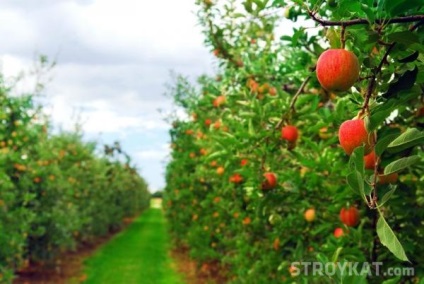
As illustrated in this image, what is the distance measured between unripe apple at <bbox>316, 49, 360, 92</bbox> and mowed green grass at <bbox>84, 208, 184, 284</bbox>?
11396mm

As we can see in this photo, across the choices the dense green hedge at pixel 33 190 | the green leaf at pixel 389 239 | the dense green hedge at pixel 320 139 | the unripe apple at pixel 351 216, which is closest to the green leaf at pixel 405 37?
the dense green hedge at pixel 320 139

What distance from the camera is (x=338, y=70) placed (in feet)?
4.24

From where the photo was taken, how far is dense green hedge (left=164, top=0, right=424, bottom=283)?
1341mm

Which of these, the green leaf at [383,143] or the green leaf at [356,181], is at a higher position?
the green leaf at [383,143]

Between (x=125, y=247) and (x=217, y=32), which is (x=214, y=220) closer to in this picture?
(x=217, y=32)

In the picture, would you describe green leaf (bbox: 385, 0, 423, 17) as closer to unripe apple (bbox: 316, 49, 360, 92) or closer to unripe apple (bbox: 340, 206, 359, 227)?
unripe apple (bbox: 316, 49, 360, 92)

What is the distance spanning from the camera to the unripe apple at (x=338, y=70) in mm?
1295

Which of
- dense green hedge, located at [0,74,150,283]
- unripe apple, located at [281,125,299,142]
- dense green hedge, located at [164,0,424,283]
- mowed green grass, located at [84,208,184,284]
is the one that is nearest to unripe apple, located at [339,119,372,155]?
dense green hedge, located at [164,0,424,283]

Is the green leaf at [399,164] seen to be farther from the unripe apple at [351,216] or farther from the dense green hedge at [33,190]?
the dense green hedge at [33,190]

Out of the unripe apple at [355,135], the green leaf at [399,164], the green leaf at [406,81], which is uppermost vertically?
the green leaf at [406,81]

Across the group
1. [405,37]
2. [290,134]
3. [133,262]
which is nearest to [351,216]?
[290,134]

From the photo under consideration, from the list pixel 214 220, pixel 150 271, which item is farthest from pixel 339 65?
pixel 150 271

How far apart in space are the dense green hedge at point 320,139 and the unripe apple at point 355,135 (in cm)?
2

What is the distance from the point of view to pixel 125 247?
61.5 ft
